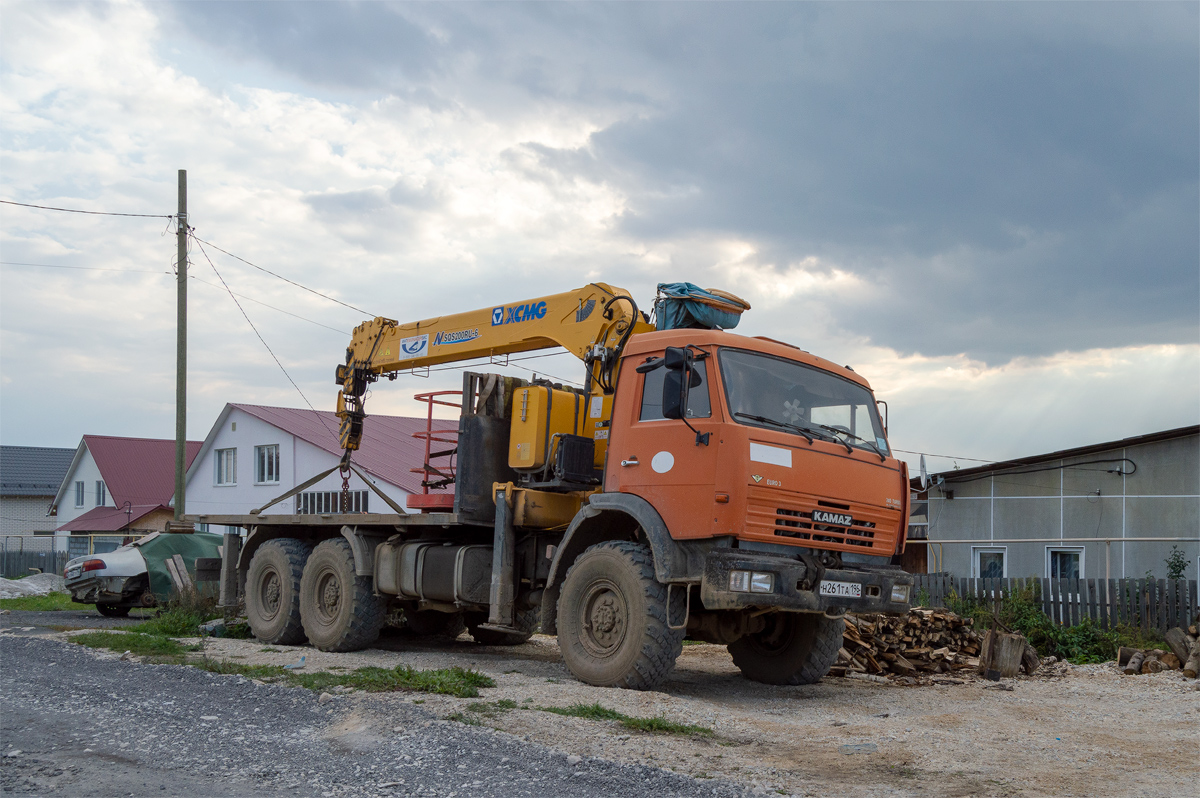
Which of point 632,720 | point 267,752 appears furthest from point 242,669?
point 632,720

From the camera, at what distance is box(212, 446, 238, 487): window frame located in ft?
114

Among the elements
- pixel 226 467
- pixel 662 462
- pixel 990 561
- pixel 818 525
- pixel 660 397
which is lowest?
pixel 990 561

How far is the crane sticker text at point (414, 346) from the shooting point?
1243 cm

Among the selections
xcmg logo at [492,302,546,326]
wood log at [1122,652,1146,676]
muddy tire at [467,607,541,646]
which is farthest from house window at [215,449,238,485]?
wood log at [1122,652,1146,676]

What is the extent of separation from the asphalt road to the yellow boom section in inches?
161

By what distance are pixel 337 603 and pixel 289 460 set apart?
20553 millimetres

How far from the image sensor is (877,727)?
7.64m

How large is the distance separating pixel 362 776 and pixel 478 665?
5.17m

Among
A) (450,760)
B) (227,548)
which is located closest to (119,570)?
(227,548)

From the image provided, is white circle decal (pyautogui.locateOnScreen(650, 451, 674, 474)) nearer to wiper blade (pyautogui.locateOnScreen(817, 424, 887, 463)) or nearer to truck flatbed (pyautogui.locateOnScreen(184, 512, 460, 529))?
wiper blade (pyautogui.locateOnScreen(817, 424, 887, 463))

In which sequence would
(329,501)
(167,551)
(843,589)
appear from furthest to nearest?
1. (329,501)
2. (167,551)
3. (843,589)

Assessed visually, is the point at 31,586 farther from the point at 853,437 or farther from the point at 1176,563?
the point at 1176,563

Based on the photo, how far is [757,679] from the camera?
10.2m

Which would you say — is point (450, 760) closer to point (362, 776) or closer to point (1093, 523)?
point (362, 776)
